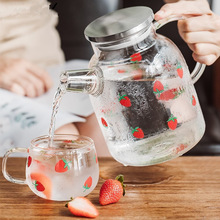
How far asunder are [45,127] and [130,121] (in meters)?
0.39

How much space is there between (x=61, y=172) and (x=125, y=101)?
0.15m

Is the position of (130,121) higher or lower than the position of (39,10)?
higher

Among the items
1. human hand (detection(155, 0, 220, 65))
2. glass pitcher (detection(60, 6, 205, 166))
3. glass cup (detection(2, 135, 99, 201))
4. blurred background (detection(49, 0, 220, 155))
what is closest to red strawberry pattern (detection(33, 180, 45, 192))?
glass cup (detection(2, 135, 99, 201))

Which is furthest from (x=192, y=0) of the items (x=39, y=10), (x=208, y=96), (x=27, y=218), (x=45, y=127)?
(x=208, y=96)

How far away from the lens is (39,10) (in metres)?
1.55

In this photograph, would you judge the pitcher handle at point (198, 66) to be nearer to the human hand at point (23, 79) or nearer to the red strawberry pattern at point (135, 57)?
the red strawberry pattern at point (135, 57)

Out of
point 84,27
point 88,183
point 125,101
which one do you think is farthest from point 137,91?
point 84,27

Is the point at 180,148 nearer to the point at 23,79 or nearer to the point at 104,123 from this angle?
the point at 104,123

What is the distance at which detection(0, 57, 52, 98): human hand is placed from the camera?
52.3 inches

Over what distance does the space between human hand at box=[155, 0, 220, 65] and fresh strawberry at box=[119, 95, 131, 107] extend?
0.21 m

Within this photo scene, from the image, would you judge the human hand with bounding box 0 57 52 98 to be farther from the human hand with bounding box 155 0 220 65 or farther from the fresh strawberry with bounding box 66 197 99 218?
the fresh strawberry with bounding box 66 197 99 218

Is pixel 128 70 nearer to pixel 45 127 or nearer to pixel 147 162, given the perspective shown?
pixel 147 162

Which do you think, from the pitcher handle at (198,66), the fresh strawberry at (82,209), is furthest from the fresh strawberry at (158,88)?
the fresh strawberry at (82,209)

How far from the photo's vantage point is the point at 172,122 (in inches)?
28.5
